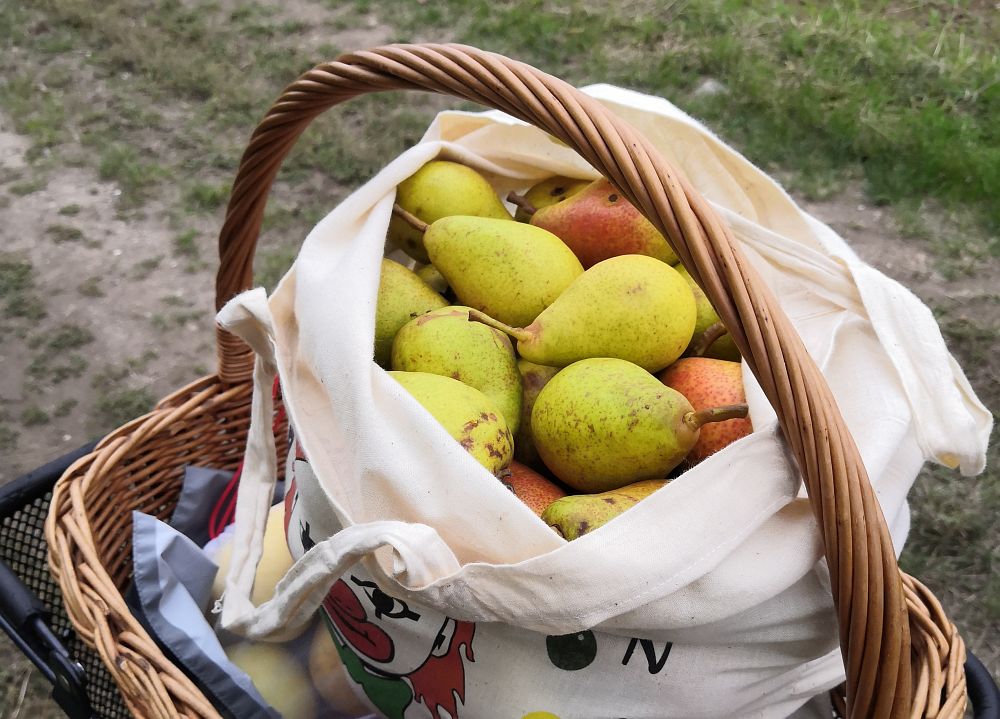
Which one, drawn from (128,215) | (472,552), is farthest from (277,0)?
(472,552)

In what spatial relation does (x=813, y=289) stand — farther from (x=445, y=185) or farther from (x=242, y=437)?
(x=242, y=437)

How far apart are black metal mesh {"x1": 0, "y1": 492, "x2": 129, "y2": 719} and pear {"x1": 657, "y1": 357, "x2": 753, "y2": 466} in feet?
2.19

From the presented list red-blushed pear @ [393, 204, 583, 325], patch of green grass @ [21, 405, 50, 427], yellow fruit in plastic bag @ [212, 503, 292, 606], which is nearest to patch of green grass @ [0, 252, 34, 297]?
patch of green grass @ [21, 405, 50, 427]

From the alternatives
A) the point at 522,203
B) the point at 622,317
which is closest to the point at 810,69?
the point at 522,203

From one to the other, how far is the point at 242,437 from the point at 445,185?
19.4 inches

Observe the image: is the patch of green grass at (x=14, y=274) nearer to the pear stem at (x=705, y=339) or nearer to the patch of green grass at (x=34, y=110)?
the patch of green grass at (x=34, y=110)

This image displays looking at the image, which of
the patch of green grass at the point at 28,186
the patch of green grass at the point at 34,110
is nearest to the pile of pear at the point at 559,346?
the patch of green grass at the point at 28,186

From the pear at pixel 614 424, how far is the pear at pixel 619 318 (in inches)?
1.3

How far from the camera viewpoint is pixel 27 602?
0.86 metres

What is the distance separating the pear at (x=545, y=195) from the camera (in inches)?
38.9

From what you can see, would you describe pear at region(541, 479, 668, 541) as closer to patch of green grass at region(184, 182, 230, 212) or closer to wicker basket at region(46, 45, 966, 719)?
wicker basket at region(46, 45, 966, 719)

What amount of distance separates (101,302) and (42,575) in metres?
1.12

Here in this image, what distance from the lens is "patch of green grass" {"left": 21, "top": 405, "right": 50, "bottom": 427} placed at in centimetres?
175

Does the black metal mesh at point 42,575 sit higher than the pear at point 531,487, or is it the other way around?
the pear at point 531,487
